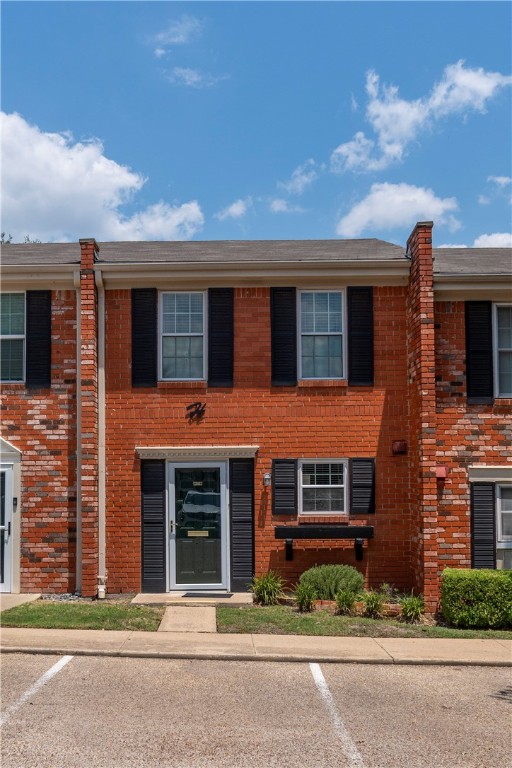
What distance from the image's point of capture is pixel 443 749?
5820mm

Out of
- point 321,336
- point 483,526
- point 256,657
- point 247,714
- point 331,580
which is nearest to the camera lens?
point 247,714

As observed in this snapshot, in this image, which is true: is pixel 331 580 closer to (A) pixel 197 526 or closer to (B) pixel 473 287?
(A) pixel 197 526

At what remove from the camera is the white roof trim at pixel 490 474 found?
11.9 m

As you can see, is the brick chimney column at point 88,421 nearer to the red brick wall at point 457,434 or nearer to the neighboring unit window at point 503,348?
the red brick wall at point 457,434

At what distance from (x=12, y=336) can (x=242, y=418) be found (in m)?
3.97

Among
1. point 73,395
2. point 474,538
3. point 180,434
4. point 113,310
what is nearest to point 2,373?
point 73,395

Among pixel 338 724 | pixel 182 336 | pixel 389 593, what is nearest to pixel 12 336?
pixel 182 336

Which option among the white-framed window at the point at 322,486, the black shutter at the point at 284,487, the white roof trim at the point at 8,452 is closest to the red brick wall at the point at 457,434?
the white-framed window at the point at 322,486

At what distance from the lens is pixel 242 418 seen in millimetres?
12047

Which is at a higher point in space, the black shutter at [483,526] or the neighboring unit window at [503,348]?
the neighboring unit window at [503,348]

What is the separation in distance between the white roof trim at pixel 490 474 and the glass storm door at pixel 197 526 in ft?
13.0

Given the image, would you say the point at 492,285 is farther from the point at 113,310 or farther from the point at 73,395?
the point at 73,395

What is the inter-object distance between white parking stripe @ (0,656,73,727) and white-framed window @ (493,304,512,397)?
7798 millimetres

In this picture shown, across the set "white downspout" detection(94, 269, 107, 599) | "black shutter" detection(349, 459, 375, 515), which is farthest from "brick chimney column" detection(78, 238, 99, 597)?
"black shutter" detection(349, 459, 375, 515)
